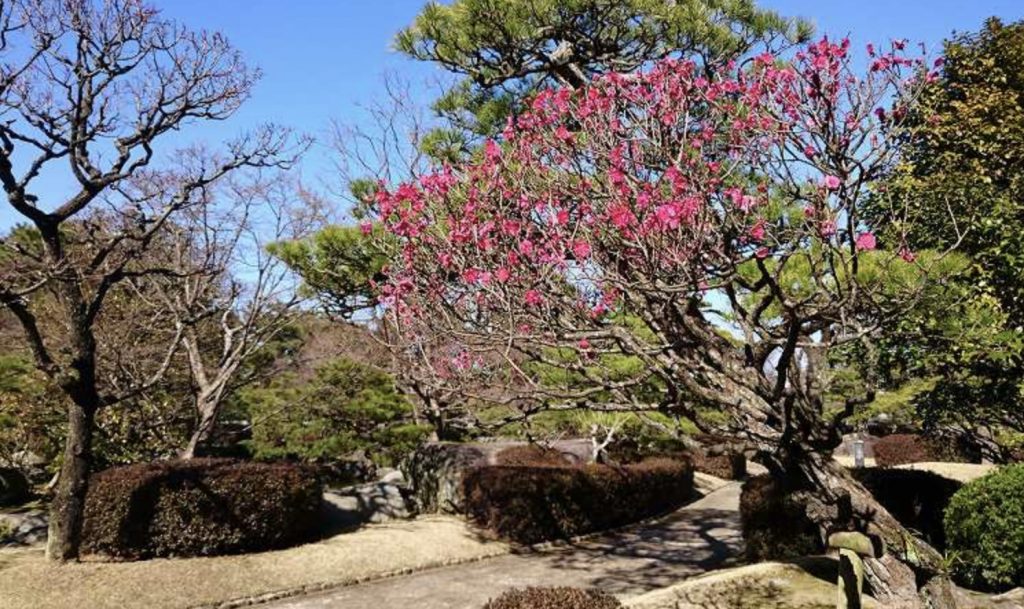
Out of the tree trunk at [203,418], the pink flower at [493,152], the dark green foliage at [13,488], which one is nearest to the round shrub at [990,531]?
the pink flower at [493,152]

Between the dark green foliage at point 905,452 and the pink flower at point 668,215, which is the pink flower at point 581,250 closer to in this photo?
the pink flower at point 668,215

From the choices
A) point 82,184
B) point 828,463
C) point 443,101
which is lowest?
point 828,463

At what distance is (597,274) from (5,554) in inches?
348

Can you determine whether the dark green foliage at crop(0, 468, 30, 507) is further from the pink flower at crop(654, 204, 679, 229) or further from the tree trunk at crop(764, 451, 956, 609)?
the tree trunk at crop(764, 451, 956, 609)

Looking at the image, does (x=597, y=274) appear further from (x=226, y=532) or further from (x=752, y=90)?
(x=226, y=532)

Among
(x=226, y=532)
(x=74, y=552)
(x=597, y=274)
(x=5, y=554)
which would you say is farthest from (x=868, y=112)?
(x=5, y=554)

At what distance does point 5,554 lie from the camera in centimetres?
860

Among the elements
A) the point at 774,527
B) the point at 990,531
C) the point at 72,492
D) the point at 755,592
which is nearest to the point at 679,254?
the point at 755,592

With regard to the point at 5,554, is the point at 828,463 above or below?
above

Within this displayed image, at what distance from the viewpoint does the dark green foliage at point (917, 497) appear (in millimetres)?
7879

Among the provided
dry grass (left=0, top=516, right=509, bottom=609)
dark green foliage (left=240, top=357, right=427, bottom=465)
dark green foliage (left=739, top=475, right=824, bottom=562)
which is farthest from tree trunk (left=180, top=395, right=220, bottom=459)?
dark green foliage (left=739, top=475, right=824, bottom=562)

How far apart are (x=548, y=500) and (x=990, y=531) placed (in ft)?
21.6

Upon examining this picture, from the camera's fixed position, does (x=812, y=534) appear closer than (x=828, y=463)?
No

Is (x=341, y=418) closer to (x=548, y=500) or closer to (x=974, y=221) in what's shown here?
(x=548, y=500)
